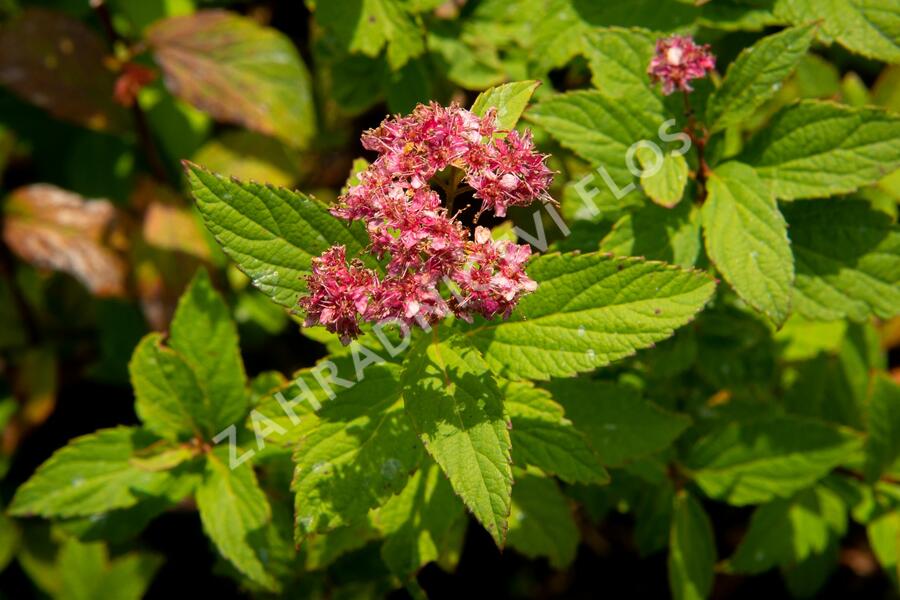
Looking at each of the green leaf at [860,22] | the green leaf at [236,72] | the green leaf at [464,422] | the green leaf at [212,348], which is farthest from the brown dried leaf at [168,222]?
the green leaf at [860,22]

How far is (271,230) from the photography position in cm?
186

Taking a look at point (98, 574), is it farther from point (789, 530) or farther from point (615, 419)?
point (789, 530)

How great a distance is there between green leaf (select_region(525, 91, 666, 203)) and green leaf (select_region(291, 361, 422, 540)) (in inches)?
36.3

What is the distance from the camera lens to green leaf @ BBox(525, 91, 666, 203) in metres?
2.34

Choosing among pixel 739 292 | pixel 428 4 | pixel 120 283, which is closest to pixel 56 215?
pixel 120 283

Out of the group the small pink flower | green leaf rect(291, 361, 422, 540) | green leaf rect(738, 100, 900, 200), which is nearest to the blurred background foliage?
green leaf rect(738, 100, 900, 200)

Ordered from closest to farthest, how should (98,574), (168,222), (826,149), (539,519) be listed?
(826,149) < (539,519) < (98,574) < (168,222)

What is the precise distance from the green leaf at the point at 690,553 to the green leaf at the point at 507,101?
1.57 m

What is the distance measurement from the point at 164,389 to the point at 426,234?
4.02 ft

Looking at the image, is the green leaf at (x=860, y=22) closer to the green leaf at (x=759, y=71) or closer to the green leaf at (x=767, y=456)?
the green leaf at (x=759, y=71)

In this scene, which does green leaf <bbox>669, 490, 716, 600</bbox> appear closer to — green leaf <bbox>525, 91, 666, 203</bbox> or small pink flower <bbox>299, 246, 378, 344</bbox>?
green leaf <bbox>525, 91, 666, 203</bbox>

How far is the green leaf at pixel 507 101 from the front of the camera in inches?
71.6

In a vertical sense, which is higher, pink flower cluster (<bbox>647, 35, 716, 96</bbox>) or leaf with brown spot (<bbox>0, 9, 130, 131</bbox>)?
pink flower cluster (<bbox>647, 35, 716, 96</bbox>)

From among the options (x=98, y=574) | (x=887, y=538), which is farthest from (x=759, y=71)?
(x=98, y=574)
